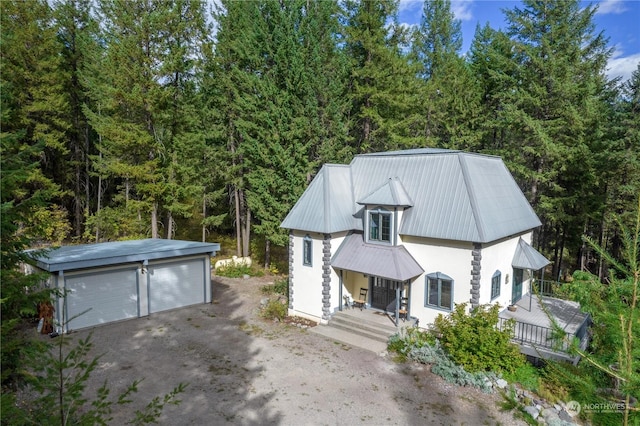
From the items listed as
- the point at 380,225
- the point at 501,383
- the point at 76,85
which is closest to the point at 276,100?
the point at 380,225

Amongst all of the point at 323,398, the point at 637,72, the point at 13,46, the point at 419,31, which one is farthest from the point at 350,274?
the point at 13,46

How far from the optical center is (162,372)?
37.6 feet

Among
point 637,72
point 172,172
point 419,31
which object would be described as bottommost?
point 172,172

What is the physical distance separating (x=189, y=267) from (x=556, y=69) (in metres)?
22.5

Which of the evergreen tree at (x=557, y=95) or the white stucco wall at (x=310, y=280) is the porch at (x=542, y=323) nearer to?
the white stucco wall at (x=310, y=280)

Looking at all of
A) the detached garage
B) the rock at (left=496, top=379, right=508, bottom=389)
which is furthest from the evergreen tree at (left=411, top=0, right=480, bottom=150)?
the rock at (left=496, top=379, right=508, bottom=389)

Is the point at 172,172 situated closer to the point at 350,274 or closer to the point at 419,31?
the point at 350,274

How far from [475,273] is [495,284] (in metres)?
2.06

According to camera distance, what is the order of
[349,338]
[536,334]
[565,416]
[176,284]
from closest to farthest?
[565,416] < [536,334] < [349,338] < [176,284]

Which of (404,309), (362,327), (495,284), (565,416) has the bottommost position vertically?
(565,416)

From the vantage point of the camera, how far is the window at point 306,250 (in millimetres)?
16406

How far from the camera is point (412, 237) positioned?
14.9 m

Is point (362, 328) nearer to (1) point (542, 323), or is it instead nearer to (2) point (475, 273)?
(2) point (475, 273)

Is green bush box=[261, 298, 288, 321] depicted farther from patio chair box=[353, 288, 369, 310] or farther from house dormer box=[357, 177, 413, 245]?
house dormer box=[357, 177, 413, 245]
